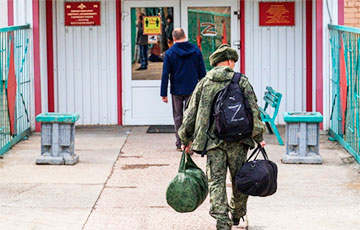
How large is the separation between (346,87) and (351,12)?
168 centimetres

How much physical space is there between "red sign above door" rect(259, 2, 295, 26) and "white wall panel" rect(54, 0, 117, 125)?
243 centimetres

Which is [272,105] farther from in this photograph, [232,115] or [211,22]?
[232,115]

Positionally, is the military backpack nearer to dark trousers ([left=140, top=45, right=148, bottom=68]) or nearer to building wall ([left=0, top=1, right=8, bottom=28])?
dark trousers ([left=140, top=45, right=148, bottom=68])

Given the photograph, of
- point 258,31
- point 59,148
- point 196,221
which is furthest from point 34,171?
point 258,31

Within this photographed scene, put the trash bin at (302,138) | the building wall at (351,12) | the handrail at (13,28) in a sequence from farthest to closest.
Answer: the building wall at (351,12), the handrail at (13,28), the trash bin at (302,138)

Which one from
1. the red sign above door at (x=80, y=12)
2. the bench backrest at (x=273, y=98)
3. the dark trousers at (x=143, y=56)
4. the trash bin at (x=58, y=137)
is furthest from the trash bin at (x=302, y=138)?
the red sign above door at (x=80, y=12)

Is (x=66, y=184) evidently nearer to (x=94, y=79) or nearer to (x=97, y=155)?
(x=97, y=155)

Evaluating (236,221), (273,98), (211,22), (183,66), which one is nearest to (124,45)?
(211,22)

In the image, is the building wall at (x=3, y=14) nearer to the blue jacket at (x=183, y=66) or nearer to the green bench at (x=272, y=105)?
the blue jacket at (x=183, y=66)

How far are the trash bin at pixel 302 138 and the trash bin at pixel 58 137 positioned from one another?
2.66 metres

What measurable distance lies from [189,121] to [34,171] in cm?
357

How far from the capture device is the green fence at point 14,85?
37.2 ft

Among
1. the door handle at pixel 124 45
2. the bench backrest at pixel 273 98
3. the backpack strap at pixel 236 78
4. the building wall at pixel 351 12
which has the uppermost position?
the building wall at pixel 351 12

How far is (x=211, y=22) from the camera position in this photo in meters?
13.4
